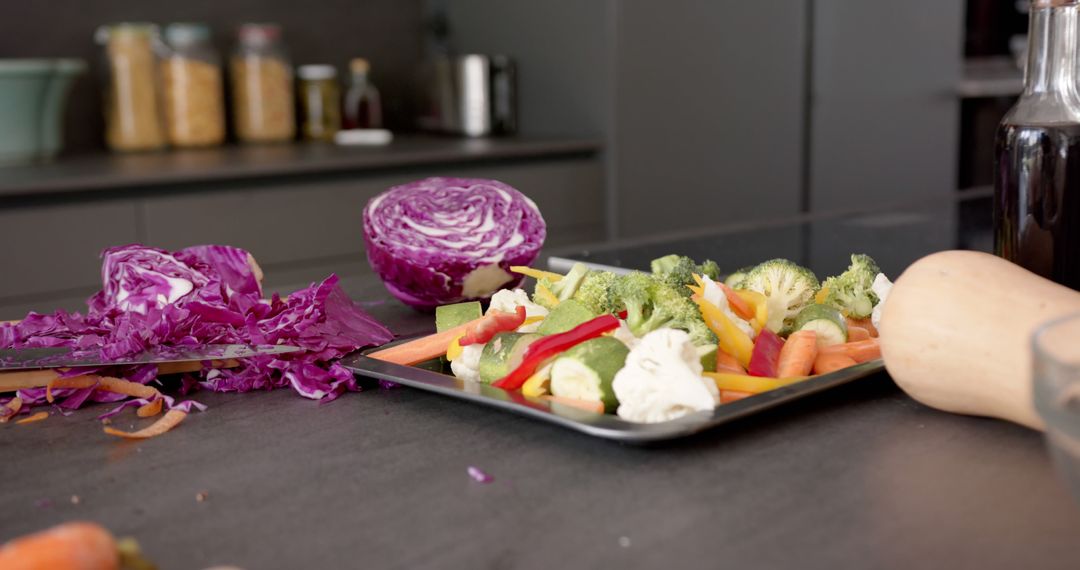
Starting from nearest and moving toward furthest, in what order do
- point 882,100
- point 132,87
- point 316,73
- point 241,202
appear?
point 241,202 → point 132,87 → point 316,73 → point 882,100

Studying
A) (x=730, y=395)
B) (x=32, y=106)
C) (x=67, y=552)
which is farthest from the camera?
(x=32, y=106)

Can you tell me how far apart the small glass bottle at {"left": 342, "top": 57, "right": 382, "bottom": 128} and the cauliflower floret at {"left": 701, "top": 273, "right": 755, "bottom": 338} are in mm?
2704

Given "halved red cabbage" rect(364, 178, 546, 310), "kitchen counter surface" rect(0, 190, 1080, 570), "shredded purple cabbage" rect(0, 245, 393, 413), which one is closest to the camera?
"kitchen counter surface" rect(0, 190, 1080, 570)

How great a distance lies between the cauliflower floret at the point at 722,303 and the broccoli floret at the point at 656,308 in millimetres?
25

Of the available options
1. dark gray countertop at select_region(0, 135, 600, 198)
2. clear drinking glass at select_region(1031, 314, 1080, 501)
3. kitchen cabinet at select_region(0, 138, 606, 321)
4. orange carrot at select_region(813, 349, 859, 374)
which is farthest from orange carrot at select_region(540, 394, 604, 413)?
dark gray countertop at select_region(0, 135, 600, 198)

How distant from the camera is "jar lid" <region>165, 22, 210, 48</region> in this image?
10.3 feet

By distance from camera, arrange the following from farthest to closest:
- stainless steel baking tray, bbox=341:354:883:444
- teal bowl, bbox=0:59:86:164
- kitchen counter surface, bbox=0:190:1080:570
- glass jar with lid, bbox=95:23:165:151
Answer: glass jar with lid, bbox=95:23:165:151, teal bowl, bbox=0:59:86:164, stainless steel baking tray, bbox=341:354:883:444, kitchen counter surface, bbox=0:190:1080:570

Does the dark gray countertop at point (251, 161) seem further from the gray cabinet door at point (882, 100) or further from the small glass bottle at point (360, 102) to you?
the gray cabinet door at point (882, 100)

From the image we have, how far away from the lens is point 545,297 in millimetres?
1027

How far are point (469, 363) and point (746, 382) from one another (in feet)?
0.77

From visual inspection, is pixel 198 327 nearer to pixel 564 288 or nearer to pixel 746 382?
pixel 564 288

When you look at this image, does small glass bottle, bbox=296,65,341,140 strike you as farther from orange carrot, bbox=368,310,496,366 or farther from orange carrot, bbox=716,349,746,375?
orange carrot, bbox=716,349,746,375

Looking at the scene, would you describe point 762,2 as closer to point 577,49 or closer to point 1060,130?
point 577,49

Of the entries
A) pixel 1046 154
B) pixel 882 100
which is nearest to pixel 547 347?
pixel 1046 154
